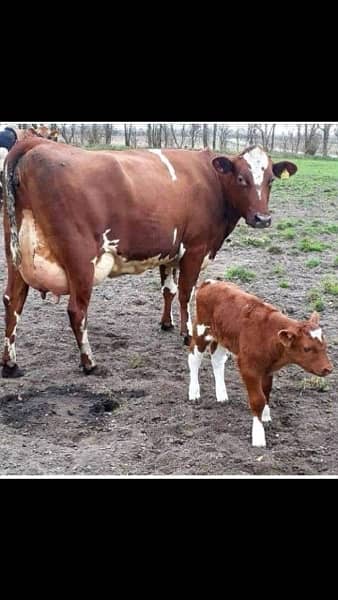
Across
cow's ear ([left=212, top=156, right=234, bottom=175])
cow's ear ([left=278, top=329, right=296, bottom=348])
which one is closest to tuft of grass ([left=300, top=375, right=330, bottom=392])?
cow's ear ([left=278, top=329, right=296, bottom=348])

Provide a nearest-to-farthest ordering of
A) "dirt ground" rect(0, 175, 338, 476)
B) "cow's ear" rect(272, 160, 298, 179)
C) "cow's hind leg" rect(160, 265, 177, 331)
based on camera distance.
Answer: "dirt ground" rect(0, 175, 338, 476) < "cow's ear" rect(272, 160, 298, 179) < "cow's hind leg" rect(160, 265, 177, 331)

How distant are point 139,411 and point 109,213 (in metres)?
1.70

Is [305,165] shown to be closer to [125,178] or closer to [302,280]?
[302,280]

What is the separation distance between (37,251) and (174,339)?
1971mm

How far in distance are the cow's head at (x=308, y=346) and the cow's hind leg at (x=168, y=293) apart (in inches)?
112

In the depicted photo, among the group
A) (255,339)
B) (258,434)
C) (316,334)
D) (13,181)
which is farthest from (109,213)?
(258,434)

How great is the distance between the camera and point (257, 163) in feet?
22.2

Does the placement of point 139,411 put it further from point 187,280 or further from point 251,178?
point 251,178

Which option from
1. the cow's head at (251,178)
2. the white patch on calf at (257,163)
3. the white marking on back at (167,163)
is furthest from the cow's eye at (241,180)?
the white marking on back at (167,163)

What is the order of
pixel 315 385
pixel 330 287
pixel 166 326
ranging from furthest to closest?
1. pixel 330 287
2. pixel 166 326
3. pixel 315 385

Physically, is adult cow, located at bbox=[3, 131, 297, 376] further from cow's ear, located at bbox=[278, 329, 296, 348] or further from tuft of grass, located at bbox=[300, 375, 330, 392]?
cow's ear, located at bbox=[278, 329, 296, 348]

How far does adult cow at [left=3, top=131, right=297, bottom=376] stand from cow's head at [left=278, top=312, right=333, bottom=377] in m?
1.96

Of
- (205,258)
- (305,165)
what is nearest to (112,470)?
(205,258)

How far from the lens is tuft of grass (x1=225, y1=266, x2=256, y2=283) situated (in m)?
9.19
